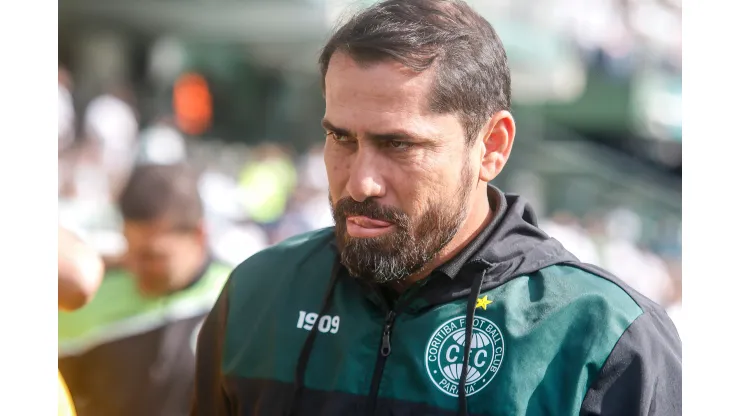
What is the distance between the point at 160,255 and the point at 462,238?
1.36 m

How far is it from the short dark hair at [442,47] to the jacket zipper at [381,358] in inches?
13.6

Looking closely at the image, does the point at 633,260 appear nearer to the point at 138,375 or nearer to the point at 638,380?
the point at 138,375

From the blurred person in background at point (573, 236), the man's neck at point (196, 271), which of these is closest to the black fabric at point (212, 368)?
the man's neck at point (196, 271)

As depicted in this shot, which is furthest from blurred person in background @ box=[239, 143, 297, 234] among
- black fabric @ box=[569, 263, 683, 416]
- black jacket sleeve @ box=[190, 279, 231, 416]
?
black fabric @ box=[569, 263, 683, 416]

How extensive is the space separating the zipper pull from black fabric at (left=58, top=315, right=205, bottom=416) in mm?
868

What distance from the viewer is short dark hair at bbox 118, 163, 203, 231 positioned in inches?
105

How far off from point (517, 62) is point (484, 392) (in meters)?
5.23


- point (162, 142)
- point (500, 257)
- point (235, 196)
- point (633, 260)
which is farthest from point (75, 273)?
point (235, 196)

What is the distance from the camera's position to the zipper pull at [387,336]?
1.43 metres

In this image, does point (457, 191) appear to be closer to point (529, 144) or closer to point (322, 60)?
point (322, 60)

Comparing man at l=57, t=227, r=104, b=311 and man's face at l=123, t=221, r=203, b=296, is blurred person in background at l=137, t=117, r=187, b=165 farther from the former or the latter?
man at l=57, t=227, r=104, b=311

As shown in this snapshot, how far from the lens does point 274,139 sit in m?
9.04

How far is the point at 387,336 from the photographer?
1.43 meters
